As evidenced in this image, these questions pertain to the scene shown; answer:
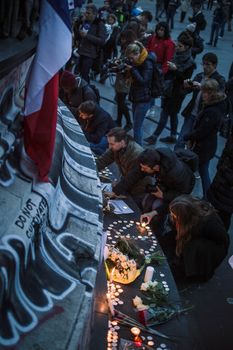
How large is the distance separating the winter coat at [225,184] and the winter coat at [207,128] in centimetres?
96

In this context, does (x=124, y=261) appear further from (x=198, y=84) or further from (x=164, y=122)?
(x=164, y=122)

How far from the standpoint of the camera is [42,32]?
3377 millimetres

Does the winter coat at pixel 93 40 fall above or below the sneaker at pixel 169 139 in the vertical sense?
above

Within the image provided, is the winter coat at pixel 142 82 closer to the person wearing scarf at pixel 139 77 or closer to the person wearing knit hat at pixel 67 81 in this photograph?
the person wearing scarf at pixel 139 77

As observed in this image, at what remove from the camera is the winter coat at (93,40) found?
11734 millimetres

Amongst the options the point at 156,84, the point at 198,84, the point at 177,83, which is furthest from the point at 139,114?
the point at 198,84

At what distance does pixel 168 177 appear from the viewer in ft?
20.5

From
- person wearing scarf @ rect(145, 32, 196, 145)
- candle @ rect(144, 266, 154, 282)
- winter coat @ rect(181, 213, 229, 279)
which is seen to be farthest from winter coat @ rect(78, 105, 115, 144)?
candle @ rect(144, 266, 154, 282)

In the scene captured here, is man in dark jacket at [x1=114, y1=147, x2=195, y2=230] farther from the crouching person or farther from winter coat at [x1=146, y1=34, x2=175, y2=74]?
winter coat at [x1=146, y1=34, x2=175, y2=74]

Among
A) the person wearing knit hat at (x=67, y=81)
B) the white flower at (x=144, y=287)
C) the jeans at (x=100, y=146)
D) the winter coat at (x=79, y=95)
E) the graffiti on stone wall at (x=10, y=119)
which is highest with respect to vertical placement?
the graffiti on stone wall at (x=10, y=119)

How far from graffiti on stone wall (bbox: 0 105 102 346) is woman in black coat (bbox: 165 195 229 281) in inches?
56.6

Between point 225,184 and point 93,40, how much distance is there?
21.5 ft

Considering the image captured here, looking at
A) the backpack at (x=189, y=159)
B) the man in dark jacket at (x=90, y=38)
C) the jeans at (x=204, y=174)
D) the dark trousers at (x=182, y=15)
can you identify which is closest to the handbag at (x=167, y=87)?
the jeans at (x=204, y=174)

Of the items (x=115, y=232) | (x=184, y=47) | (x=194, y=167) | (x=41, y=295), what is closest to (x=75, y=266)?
(x=41, y=295)
